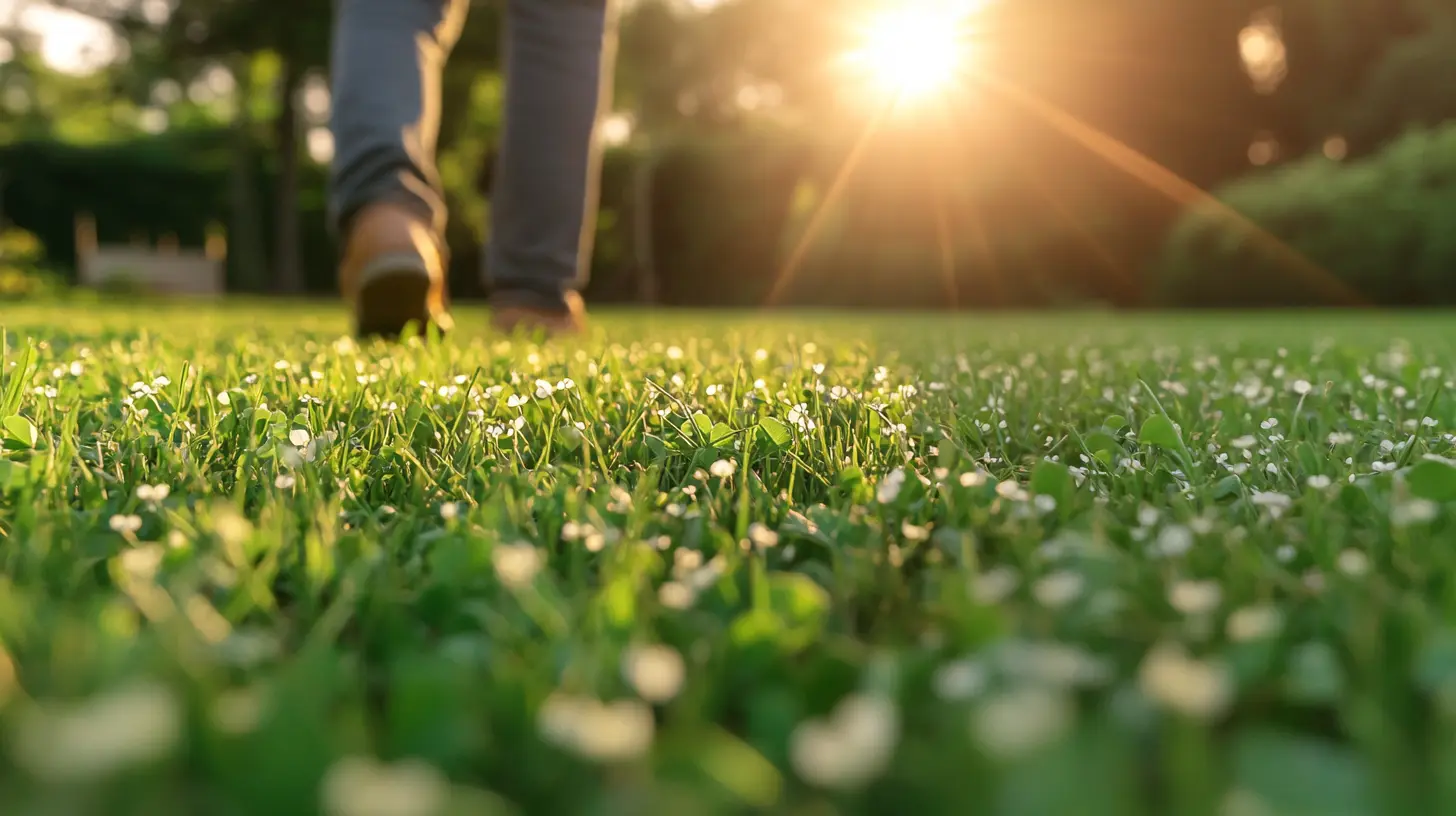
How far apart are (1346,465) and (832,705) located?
105cm

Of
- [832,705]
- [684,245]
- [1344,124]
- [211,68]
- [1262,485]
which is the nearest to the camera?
[832,705]

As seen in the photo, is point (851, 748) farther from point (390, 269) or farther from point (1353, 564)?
point (390, 269)

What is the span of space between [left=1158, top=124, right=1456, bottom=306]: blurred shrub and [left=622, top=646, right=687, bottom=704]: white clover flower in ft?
40.2

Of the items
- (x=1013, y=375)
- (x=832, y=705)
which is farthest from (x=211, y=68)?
(x=832, y=705)

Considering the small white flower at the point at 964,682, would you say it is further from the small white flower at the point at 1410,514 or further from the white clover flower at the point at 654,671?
the small white flower at the point at 1410,514

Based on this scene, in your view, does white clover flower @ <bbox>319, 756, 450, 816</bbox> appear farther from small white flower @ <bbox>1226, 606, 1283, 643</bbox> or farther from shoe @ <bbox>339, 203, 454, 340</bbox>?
shoe @ <bbox>339, 203, 454, 340</bbox>

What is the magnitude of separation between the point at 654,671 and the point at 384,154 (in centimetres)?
257


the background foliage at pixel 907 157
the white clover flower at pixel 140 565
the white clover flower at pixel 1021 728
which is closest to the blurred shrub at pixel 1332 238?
the background foliage at pixel 907 157

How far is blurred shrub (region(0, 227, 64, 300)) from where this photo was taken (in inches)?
384

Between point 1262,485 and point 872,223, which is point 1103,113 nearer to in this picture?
point 872,223

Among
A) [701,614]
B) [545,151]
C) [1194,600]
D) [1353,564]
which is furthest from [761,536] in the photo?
[545,151]

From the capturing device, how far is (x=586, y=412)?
166 cm

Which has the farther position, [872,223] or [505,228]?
[872,223]

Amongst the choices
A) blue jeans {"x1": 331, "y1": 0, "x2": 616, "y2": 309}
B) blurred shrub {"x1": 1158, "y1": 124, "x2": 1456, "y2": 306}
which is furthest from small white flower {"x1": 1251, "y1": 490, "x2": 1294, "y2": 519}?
blurred shrub {"x1": 1158, "y1": 124, "x2": 1456, "y2": 306}
